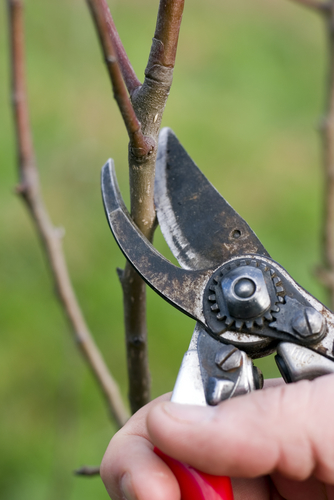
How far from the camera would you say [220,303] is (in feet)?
3.45

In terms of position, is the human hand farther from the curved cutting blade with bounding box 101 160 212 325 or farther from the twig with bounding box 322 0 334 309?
the twig with bounding box 322 0 334 309

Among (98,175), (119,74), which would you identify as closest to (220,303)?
(119,74)

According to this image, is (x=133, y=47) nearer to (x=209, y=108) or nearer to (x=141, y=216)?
(x=209, y=108)

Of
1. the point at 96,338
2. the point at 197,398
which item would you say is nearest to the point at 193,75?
the point at 96,338

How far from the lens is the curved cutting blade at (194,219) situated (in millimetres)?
1126

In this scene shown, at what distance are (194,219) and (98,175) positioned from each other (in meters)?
2.36

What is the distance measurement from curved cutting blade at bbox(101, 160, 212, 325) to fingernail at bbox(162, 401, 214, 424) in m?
0.20

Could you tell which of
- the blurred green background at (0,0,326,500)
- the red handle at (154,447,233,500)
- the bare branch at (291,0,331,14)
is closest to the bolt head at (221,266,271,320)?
the red handle at (154,447,233,500)

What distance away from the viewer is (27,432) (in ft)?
7.52

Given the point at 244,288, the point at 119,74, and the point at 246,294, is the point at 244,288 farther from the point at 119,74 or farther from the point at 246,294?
the point at 119,74

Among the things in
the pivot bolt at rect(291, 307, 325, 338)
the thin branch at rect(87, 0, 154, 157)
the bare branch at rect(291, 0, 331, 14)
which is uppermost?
the bare branch at rect(291, 0, 331, 14)

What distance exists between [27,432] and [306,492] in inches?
58.3

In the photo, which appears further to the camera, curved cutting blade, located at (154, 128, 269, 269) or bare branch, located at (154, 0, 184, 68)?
curved cutting blade, located at (154, 128, 269, 269)

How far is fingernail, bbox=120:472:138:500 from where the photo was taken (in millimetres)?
941
